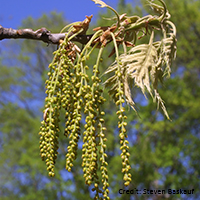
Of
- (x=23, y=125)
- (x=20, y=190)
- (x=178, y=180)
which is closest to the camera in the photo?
(x=178, y=180)

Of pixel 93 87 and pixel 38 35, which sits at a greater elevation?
pixel 38 35

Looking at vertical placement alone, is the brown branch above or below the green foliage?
above

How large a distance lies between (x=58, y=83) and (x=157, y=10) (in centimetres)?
62

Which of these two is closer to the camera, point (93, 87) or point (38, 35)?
point (93, 87)

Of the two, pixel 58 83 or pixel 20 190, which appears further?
pixel 20 190

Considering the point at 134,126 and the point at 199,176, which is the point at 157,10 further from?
the point at 199,176

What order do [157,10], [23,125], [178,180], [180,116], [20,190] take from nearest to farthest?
1. [157,10]
2. [178,180]
3. [180,116]
4. [20,190]
5. [23,125]

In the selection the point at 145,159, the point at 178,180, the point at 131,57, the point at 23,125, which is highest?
the point at 23,125

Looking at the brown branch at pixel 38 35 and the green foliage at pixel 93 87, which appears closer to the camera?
the green foliage at pixel 93 87

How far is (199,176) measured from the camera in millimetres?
9398

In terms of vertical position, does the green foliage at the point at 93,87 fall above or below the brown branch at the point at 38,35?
below

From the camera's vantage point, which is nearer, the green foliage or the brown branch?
the green foliage

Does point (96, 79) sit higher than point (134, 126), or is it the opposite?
point (134, 126)

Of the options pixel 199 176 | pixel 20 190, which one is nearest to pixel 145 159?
pixel 199 176
